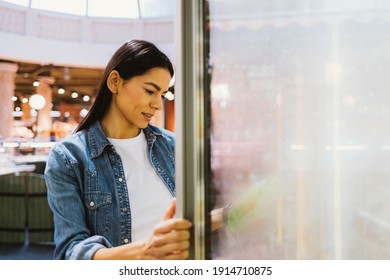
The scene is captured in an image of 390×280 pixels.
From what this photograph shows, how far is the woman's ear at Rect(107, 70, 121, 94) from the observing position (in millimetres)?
1441

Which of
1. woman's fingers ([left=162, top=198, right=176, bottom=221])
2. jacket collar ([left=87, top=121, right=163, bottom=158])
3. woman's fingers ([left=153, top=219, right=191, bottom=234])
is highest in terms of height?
jacket collar ([left=87, top=121, right=163, bottom=158])

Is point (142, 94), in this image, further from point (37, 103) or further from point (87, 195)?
point (37, 103)

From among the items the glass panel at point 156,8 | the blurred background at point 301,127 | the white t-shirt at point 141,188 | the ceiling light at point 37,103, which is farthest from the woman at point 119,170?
the ceiling light at point 37,103

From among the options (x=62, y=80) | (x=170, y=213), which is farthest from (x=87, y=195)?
(x=62, y=80)

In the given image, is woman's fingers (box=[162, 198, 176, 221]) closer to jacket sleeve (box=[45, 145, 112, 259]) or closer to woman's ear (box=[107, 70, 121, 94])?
jacket sleeve (box=[45, 145, 112, 259])

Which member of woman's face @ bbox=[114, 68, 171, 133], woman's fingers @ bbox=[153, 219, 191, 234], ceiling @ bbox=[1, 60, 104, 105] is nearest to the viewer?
woman's fingers @ bbox=[153, 219, 191, 234]

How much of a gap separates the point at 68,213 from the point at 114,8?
83 cm

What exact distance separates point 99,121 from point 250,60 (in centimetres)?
64

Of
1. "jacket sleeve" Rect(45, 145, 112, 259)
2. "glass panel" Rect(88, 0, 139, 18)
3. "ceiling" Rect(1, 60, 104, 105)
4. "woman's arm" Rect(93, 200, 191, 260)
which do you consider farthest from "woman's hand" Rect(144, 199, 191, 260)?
"glass panel" Rect(88, 0, 139, 18)

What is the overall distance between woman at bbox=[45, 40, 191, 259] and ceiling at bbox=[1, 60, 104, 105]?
0.59ft

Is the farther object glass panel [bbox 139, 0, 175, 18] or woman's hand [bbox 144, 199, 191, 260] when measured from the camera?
glass panel [bbox 139, 0, 175, 18]

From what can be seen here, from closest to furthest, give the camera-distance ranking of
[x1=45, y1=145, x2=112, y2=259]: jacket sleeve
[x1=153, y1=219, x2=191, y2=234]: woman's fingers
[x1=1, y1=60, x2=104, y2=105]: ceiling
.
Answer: [x1=153, y1=219, x2=191, y2=234]: woman's fingers, [x1=45, y1=145, x2=112, y2=259]: jacket sleeve, [x1=1, y1=60, x2=104, y2=105]: ceiling

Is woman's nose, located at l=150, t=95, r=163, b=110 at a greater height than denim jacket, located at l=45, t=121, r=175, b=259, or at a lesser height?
greater

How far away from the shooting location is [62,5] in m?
1.51
